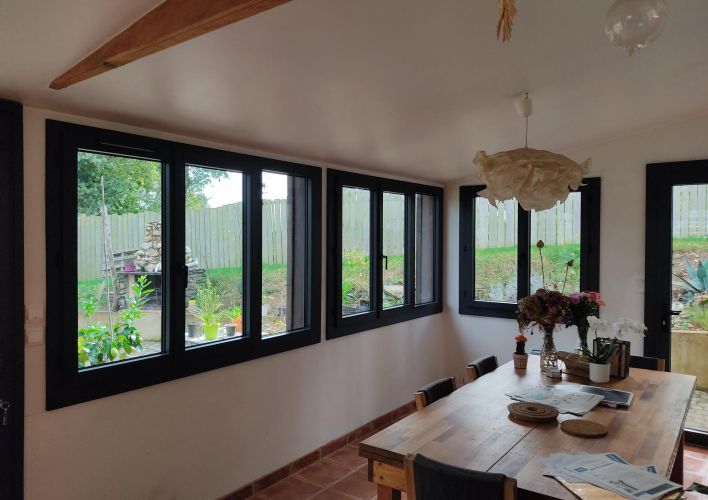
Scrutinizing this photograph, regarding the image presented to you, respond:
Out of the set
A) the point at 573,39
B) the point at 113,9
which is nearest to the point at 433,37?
the point at 573,39

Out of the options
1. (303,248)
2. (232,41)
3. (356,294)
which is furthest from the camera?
(356,294)

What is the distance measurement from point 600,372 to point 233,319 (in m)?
2.15

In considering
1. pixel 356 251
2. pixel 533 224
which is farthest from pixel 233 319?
pixel 533 224

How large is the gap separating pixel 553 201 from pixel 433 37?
94 cm

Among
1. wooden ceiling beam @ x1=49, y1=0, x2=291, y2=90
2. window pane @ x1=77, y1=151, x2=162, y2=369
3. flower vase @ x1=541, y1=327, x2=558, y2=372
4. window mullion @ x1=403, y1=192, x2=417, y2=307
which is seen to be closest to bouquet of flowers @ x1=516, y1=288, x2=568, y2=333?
flower vase @ x1=541, y1=327, x2=558, y2=372

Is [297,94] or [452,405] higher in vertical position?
[297,94]

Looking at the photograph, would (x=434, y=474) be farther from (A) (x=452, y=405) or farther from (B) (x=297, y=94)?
(B) (x=297, y=94)

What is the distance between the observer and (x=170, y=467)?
8.59ft

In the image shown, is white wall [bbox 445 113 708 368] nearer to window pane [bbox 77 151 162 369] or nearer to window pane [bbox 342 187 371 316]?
window pane [bbox 342 187 371 316]

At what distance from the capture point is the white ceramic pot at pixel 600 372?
2.83 meters

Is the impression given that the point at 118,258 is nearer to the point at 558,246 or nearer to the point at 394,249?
the point at 394,249

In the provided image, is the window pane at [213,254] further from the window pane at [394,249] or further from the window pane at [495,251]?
the window pane at [495,251]

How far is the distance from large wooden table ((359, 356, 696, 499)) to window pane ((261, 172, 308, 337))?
133cm

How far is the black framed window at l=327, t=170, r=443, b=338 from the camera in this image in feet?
12.3
